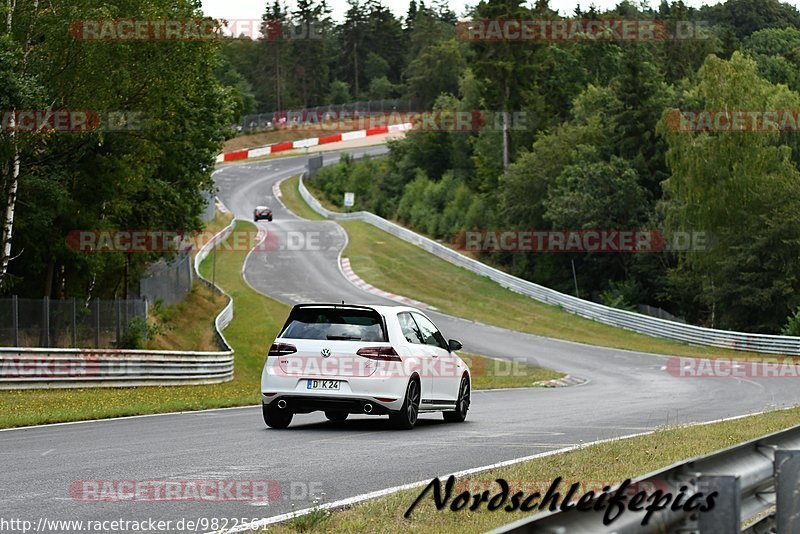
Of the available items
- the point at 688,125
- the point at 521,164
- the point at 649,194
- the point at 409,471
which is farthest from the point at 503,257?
the point at 409,471

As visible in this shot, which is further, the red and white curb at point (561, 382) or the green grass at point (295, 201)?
the green grass at point (295, 201)

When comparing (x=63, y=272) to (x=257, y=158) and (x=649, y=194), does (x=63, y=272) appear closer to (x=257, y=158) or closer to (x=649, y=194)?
(x=649, y=194)

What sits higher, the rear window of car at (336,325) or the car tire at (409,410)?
the rear window of car at (336,325)

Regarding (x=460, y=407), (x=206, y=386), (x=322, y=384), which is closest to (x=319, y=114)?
(x=206, y=386)

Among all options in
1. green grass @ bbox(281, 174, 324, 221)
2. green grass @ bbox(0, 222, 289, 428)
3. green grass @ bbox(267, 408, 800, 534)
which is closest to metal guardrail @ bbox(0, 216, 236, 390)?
green grass @ bbox(0, 222, 289, 428)

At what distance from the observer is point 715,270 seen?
61.9 m

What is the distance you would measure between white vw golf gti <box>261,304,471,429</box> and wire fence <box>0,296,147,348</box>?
46.8ft

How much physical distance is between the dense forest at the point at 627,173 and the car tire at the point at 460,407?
3898 cm

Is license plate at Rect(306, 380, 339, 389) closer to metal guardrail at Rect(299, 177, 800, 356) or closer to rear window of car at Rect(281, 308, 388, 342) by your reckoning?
rear window of car at Rect(281, 308, 388, 342)

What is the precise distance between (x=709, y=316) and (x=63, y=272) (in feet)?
144

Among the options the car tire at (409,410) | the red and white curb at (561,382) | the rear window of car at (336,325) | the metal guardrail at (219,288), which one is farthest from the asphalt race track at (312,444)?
the metal guardrail at (219,288)

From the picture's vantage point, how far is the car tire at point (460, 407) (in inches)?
695

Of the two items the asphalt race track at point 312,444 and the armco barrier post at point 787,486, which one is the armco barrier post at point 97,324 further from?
the armco barrier post at point 787,486

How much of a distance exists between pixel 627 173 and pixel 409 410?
5759 cm
